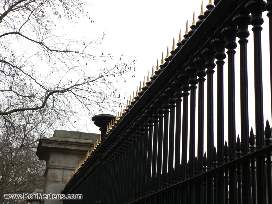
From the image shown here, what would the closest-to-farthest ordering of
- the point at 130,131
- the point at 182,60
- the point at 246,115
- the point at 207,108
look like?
the point at 246,115 → the point at 207,108 → the point at 182,60 → the point at 130,131

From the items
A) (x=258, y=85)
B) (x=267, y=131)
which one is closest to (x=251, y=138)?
(x=267, y=131)

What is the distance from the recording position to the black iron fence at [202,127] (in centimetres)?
245

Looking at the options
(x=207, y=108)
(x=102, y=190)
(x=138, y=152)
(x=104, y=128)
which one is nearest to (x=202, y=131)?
(x=207, y=108)

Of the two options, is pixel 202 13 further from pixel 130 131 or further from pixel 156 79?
pixel 130 131

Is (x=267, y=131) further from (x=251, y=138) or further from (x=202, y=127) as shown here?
(x=202, y=127)

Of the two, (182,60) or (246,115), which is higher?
(182,60)

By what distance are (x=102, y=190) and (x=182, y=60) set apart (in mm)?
3135

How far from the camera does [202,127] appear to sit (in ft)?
10.3

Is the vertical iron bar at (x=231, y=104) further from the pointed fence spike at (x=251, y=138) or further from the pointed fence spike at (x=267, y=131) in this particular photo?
the pointed fence spike at (x=267, y=131)

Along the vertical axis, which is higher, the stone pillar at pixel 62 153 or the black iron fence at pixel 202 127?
the stone pillar at pixel 62 153

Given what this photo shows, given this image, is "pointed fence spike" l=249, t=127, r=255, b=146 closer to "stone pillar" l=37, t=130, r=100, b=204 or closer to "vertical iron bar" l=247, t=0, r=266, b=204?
"vertical iron bar" l=247, t=0, r=266, b=204

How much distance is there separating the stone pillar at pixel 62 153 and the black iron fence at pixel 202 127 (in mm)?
5446

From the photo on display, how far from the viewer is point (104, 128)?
7.32 metres

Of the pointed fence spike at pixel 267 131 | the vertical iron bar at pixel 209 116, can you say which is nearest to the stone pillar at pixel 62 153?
the vertical iron bar at pixel 209 116
